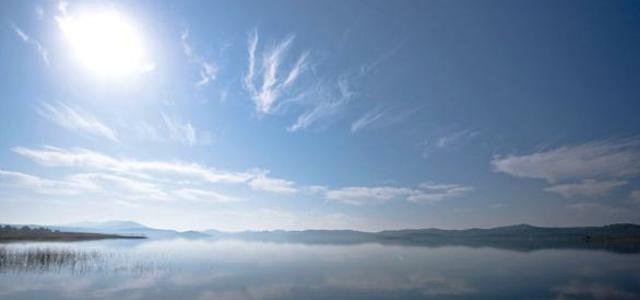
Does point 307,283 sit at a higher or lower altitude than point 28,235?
lower

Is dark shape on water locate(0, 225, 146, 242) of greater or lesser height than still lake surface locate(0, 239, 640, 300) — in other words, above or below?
above

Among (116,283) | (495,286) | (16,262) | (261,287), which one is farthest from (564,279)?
(16,262)

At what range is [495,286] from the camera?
32438mm

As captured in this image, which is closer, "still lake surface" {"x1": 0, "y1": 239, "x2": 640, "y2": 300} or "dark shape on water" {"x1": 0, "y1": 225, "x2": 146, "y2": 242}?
"still lake surface" {"x1": 0, "y1": 239, "x2": 640, "y2": 300}

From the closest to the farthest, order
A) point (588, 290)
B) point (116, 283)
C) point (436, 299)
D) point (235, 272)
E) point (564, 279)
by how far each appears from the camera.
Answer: point (436, 299) < point (588, 290) < point (116, 283) < point (564, 279) < point (235, 272)

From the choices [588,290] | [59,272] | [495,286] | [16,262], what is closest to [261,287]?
[495,286]

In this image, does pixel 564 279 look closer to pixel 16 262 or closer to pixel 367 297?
pixel 367 297

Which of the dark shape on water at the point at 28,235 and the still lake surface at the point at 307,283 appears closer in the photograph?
the still lake surface at the point at 307,283

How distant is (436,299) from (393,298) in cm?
312

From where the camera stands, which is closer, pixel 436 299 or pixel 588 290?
pixel 436 299

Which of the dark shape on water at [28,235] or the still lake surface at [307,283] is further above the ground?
the dark shape on water at [28,235]

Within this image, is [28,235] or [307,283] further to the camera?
[28,235]

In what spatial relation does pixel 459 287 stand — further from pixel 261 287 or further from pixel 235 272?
pixel 235 272

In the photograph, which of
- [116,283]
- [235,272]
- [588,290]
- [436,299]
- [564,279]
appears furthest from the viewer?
[235,272]
